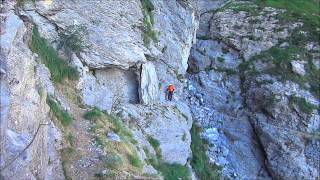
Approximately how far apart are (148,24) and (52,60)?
23.5 feet

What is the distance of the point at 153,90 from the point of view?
81.1 feet

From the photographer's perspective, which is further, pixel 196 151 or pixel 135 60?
pixel 196 151

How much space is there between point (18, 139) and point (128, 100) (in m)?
9.67

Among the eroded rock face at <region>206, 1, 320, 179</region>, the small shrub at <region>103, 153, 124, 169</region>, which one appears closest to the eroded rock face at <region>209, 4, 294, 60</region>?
the eroded rock face at <region>206, 1, 320, 179</region>

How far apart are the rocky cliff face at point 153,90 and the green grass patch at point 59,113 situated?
5cm

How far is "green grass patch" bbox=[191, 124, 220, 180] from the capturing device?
2626cm

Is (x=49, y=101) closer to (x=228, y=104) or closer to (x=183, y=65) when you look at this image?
(x=183, y=65)

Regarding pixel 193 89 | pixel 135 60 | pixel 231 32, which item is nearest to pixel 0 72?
pixel 135 60

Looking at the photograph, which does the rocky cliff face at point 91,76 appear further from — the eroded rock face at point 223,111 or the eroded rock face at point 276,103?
the eroded rock face at point 276,103

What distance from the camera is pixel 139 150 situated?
1983 cm

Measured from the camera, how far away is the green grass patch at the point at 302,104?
96.5 ft

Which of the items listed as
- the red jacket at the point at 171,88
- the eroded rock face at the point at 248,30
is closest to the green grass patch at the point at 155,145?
the red jacket at the point at 171,88

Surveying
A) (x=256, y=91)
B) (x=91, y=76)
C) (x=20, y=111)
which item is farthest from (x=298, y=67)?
(x=20, y=111)

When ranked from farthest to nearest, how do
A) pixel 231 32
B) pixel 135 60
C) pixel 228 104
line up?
pixel 231 32 < pixel 228 104 < pixel 135 60
